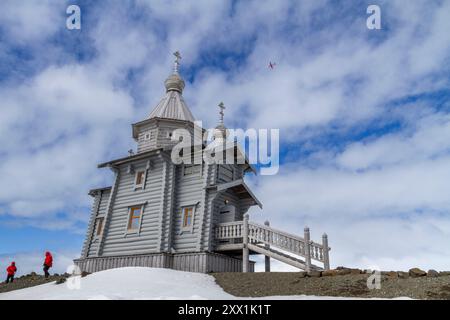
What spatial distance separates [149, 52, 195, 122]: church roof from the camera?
81.5ft

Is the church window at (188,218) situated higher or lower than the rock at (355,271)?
higher

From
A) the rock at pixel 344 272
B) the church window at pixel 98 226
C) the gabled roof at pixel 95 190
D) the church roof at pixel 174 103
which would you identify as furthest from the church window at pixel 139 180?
the rock at pixel 344 272

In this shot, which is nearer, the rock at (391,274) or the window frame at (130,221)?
the rock at (391,274)

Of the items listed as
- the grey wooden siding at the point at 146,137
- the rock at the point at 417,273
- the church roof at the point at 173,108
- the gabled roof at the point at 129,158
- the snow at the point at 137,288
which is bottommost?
the snow at the point at 137,288

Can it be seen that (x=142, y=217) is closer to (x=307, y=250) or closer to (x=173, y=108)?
(x=173, y=108)

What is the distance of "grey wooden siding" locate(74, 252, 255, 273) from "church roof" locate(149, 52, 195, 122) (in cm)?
958

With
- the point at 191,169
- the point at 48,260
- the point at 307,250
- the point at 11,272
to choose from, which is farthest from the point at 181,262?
the point at 11,272

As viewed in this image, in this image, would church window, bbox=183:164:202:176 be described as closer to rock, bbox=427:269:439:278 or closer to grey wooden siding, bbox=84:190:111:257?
grey wooden siding, bbox=84:190:111:257

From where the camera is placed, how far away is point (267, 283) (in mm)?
12930

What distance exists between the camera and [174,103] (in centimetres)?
2602

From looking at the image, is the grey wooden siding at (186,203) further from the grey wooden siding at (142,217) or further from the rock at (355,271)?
the rock at (355,271)

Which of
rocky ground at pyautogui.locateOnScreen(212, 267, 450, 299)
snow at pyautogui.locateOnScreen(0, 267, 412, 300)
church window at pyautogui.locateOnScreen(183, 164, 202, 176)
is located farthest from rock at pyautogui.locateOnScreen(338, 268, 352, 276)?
church window at pyautogui.locateOnScreen(183, 164, 202, 176)

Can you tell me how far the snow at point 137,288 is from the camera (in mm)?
10312

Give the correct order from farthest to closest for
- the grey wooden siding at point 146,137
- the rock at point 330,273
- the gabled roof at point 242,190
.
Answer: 1. the grey wooden siding at point 146,137
2. the gabled roof at point 242,190
3. the rock at point 330,273
